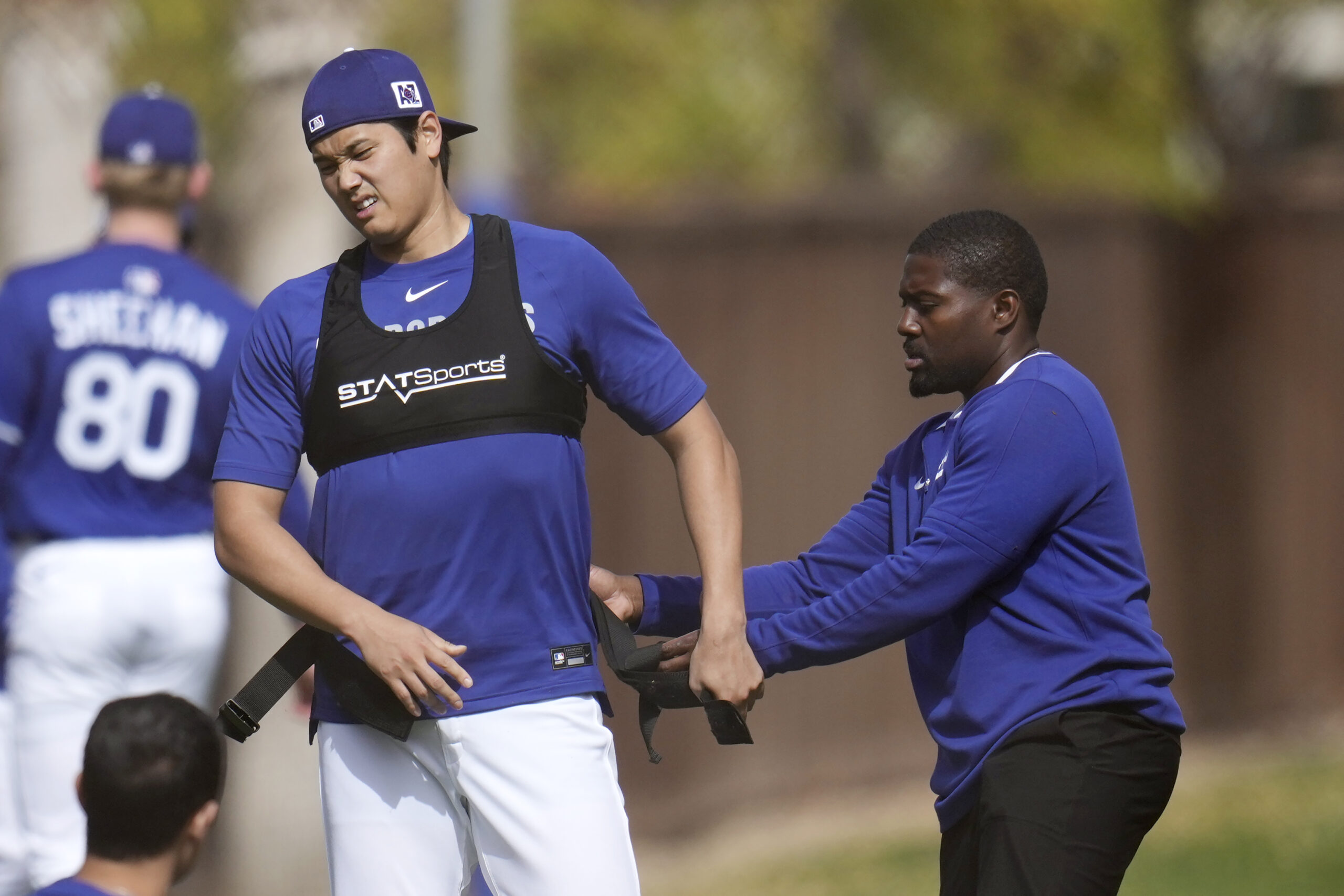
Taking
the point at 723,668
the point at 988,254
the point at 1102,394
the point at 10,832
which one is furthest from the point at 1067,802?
the point at 1102,394

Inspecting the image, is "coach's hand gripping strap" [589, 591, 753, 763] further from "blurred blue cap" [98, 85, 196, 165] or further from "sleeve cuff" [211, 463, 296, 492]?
"blurred blue cap" [98, 85, 196, 165]

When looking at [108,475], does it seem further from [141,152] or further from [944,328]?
[944,328]

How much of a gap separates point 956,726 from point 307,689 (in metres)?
1.61

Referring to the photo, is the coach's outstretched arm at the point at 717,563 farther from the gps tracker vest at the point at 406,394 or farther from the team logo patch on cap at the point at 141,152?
the team logo patch on cap at the point at 141,152

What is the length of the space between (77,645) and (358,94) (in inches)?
77.2

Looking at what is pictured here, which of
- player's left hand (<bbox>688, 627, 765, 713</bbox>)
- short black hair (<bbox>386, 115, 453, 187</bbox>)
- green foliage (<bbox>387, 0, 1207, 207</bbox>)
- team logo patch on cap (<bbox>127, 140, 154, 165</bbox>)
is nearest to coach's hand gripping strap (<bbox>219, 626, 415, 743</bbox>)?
player's left hand (<bbox>688, 627, 765, 713</bbox>)

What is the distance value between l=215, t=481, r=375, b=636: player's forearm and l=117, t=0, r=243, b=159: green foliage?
Result: 4504 mm

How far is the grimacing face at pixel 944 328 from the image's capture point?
3596 mm

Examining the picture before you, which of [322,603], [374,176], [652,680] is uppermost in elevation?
[374,176]

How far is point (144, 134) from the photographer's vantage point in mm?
4828

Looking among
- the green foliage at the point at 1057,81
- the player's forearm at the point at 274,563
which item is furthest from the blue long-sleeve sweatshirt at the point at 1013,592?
the green foliage at the point at 1057,81

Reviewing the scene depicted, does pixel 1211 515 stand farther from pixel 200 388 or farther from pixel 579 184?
pixel 200 388

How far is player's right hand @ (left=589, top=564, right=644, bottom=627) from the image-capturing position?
379cm

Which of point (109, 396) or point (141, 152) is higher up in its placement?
point (141, 152)
